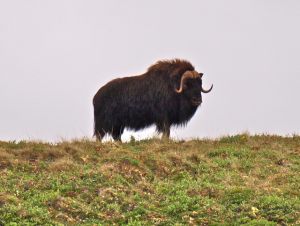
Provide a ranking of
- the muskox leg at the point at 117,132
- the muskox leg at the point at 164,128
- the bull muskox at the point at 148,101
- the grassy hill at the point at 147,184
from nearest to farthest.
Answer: the grassy hill at the point at 147,184, the muskox leg at the point at 164,128, the bull muskox at the point at 148,101, the muskox leg at the point at 117,132

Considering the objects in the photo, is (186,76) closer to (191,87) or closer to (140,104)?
(191,87)

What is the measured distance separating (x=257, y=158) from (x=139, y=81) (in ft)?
17.5

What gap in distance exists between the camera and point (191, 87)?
19.0 metres

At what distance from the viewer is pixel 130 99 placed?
18453 millimetres

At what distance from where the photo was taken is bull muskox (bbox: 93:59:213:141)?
60.5 ft

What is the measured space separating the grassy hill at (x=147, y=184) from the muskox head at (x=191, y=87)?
3.33 m

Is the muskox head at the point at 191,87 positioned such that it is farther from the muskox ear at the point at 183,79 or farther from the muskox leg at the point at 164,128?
the muskox leg at the point at 164,128

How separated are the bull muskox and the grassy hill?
2.72 meters

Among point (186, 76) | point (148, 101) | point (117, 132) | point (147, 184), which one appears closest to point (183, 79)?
point (186, 76)

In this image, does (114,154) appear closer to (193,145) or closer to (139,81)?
(193,145)

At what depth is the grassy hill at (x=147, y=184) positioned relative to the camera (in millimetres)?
10188

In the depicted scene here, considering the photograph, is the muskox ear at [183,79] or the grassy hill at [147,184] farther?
the muskox ear at [183,79]

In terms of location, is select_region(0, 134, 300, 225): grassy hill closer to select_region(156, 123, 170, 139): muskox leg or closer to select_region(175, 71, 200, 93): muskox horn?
select_region(156, 123, 170, 139): muskox leg

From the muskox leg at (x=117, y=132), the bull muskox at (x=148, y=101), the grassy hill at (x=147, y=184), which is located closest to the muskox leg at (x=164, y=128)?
the bull muskox at (x=148, y=101)
